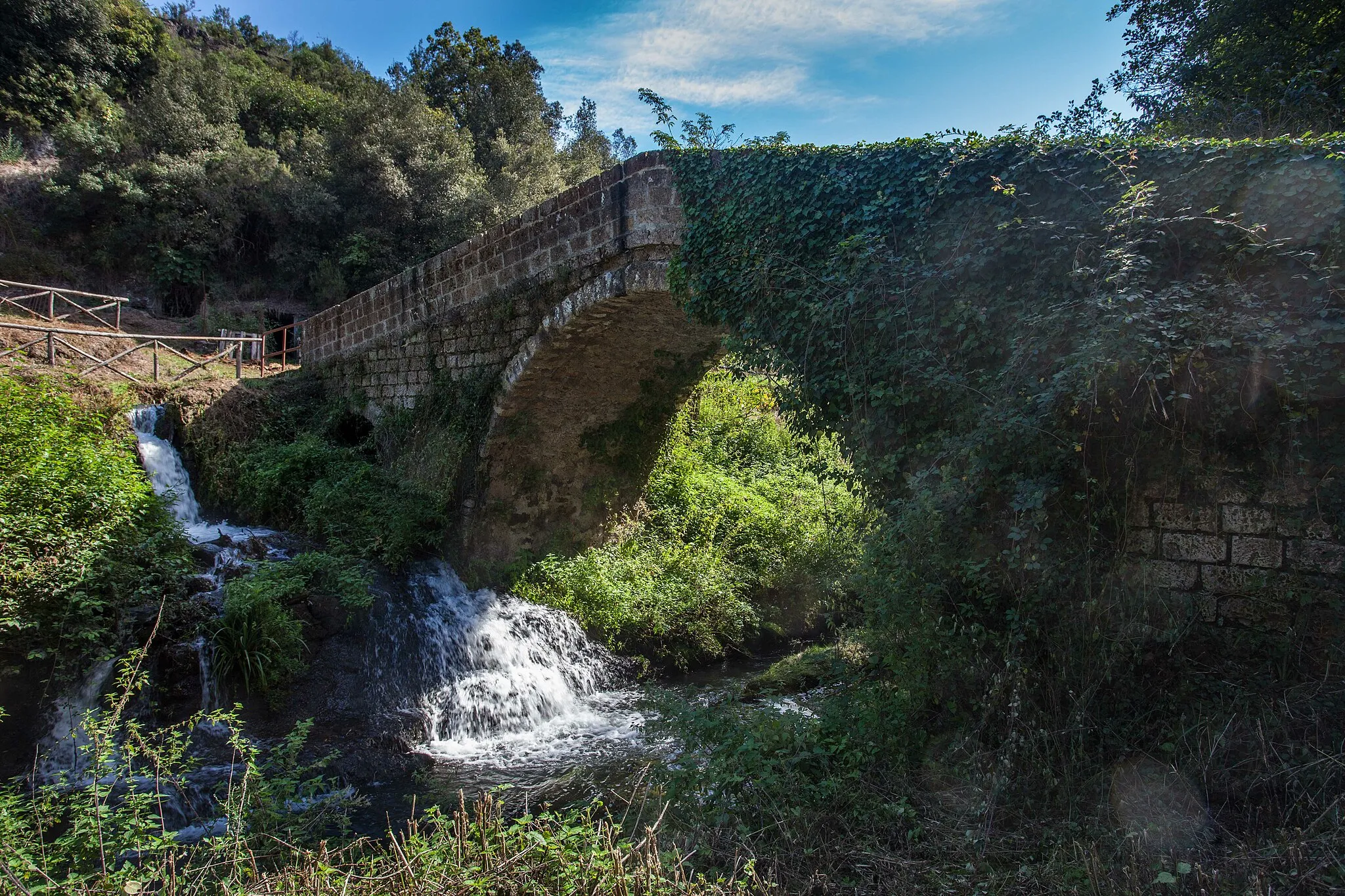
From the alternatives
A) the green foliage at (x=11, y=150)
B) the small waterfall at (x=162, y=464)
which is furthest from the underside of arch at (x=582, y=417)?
the green foliage at (x=11, y=150)

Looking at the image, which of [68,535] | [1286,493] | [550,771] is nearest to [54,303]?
[68,535]

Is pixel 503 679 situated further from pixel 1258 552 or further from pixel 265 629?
pixel 1258 552

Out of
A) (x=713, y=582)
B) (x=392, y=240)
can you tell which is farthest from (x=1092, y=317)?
(x=392, y=240)

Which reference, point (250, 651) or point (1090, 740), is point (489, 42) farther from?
point (1090, 740)

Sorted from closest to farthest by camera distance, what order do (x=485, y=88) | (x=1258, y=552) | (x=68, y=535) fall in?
(x=1258, y=552), (x=68, y=535), (x=485, y=88)

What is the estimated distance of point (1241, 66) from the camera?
6.91m

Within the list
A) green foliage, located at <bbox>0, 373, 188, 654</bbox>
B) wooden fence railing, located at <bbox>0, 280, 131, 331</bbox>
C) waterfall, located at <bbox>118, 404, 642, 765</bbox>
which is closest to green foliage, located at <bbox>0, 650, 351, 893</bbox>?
green foliage, located at <bbox>0, 373, 188, 654</bbox>

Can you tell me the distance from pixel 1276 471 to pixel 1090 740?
148 centimetres

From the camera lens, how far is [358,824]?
4.82 metres

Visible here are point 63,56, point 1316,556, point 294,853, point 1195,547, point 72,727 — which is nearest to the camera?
point 294,853

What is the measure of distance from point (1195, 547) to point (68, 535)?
24.8 ft

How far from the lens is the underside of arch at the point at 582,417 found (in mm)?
7133

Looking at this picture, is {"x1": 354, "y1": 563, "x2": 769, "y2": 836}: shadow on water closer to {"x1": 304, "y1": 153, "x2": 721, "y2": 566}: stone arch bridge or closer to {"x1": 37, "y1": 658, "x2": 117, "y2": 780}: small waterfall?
{"x1": 304, "y1": 153, "x2": 721, "y2": 566}: stone arch bridge

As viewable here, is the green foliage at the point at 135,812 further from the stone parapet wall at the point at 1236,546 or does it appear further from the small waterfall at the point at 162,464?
the stone parapet wall at the point at 1236,546
